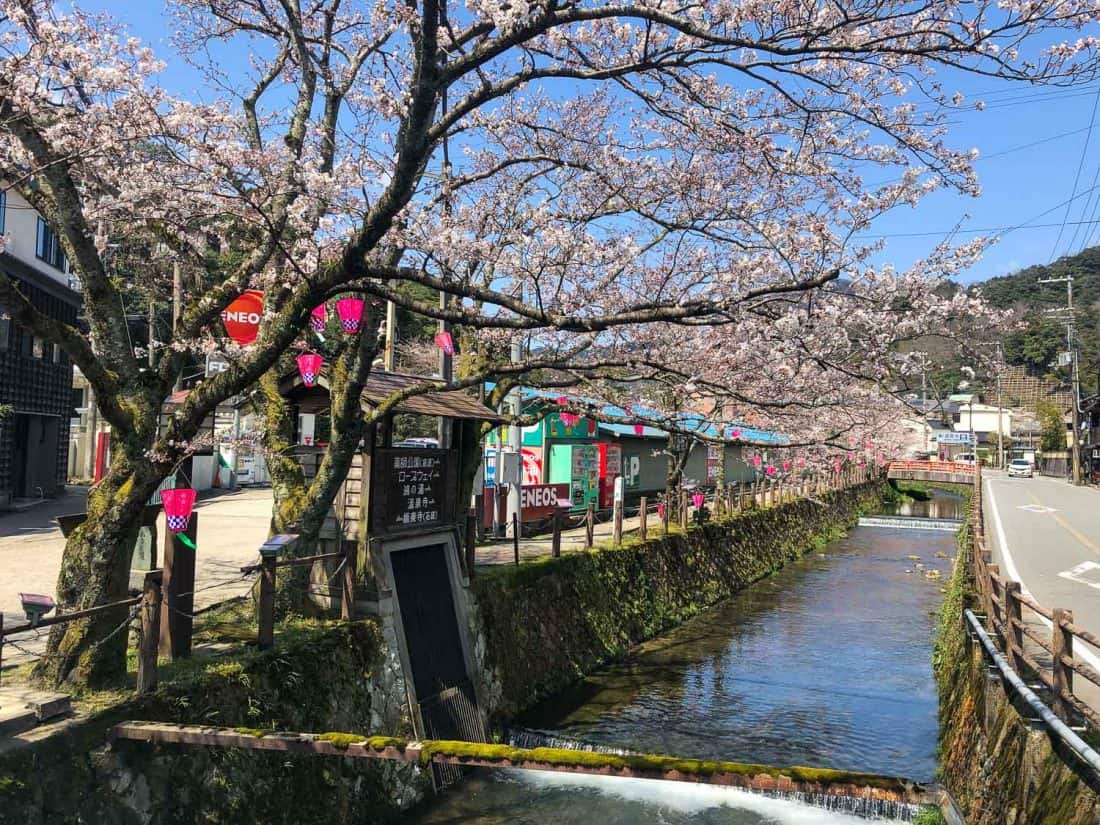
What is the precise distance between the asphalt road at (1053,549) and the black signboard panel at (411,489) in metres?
8.89

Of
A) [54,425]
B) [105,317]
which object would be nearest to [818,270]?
[105,317]

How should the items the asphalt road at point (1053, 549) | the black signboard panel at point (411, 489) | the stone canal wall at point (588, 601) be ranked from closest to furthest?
the black signboard panel at point (411, 489)
the stone canal wall at point (588, 601)
the asphalt road at point (1053, 549)

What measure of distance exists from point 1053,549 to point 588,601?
12.8m

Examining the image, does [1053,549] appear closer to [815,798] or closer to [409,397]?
[815,798]

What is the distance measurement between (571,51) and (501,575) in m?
8.48

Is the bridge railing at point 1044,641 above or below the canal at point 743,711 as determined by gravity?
above

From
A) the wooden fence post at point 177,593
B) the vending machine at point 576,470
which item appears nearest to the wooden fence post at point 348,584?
the wooden fence post at point 177,593

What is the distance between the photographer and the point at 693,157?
38.0 ft

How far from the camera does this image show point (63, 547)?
52.5 ft

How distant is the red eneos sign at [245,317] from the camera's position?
11.3m

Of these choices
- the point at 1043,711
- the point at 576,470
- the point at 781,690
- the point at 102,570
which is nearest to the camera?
the point at 1043,711

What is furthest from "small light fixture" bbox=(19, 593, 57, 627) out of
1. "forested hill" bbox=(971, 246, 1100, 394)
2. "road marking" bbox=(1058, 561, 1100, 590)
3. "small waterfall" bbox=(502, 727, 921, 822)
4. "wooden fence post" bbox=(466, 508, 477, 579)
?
"forested hill" bbox=(971, 246, 1100, 394)

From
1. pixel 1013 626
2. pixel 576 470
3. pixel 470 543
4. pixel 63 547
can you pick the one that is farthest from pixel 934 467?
pixel 63 547

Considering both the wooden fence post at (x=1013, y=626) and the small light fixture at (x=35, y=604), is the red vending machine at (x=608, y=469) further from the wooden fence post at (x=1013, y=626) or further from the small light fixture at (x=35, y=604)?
the small light fixture at (x=35, y=604)
